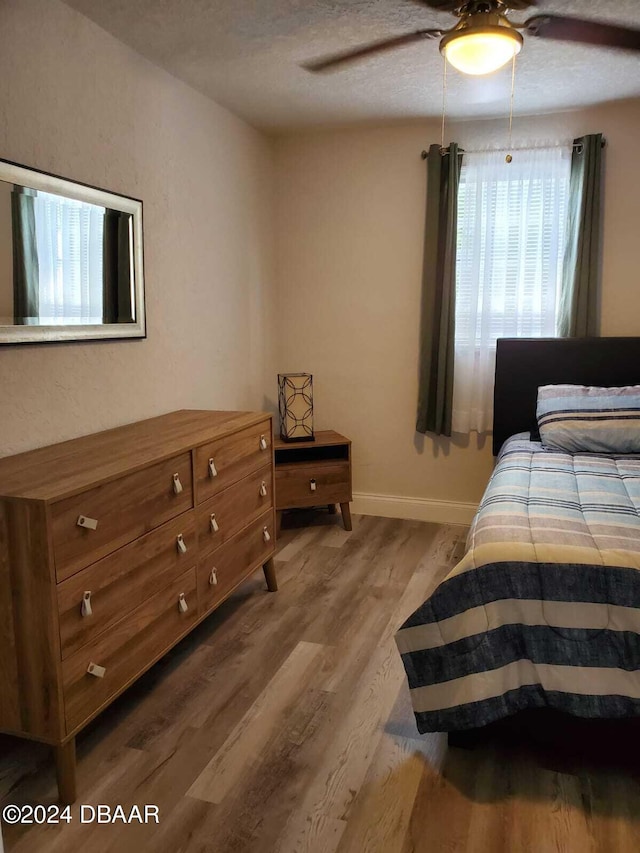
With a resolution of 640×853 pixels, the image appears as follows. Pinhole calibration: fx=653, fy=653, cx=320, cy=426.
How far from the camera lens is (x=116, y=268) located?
2707 mm

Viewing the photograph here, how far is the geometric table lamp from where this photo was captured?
4004mm

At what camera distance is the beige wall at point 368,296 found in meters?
4.05

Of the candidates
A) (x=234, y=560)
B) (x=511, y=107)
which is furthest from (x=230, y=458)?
(x=511, y=107)

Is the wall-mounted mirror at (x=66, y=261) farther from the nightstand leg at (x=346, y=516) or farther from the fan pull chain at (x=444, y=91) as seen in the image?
the nightstand leg at (x=346, y=516)

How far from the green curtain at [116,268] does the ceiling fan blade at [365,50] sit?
1103 millimetres

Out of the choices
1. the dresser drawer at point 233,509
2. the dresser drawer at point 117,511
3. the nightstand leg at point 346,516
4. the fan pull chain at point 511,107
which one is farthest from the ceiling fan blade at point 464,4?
the nightstand leg at point 346,516

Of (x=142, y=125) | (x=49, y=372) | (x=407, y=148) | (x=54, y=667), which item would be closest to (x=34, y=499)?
(x=54, y=667)

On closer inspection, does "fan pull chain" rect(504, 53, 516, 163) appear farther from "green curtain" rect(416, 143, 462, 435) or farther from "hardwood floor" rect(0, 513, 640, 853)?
"hardwood floor" rect(0, 513, 640, 853)

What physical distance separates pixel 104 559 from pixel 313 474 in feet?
6.85

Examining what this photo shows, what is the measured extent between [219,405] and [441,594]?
2.10 metres

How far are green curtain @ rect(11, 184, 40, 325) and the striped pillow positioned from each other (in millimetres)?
2434

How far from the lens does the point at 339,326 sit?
14.1 feet

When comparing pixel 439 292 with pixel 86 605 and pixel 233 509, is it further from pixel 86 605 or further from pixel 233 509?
pixel 86 605

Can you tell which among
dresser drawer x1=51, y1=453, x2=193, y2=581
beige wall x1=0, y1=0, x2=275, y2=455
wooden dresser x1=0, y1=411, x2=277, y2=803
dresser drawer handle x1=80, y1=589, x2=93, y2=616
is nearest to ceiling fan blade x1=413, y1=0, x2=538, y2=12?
beige wall x1=0, y1=0, x2=275, y2=455
